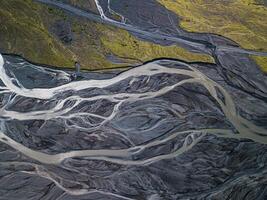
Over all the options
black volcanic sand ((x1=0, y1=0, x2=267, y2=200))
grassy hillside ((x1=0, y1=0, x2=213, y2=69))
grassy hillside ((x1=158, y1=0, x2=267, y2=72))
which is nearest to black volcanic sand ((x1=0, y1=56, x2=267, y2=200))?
black volcanic sand ((x1=0, y1=0, x2=267, y2=200))

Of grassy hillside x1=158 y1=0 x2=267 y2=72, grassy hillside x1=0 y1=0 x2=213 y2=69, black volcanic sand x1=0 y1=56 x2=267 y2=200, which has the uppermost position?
grassy hillside x1=158 y1=0 x2=267 y2=72

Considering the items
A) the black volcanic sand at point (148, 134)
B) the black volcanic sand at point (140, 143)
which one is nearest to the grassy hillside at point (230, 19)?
the black volcanic sand at point (148, 134)

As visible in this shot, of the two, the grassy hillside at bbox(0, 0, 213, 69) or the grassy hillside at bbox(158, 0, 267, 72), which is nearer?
the grassy hillside at bbox(158, 0, 267, 72)

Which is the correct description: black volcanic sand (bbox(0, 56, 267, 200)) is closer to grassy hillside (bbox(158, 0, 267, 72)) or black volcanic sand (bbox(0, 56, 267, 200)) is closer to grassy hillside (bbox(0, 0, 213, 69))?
grassy hillside (bbox(0, 0, 213, 69))

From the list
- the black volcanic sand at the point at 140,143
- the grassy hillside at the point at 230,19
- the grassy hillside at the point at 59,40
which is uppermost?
the grassy hillside at the point at 230,19

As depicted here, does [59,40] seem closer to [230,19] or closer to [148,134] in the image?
[148,134]

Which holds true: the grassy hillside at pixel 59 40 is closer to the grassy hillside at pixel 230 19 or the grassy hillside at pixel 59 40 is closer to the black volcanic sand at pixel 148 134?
the black volcanic sand at pixel 148 134

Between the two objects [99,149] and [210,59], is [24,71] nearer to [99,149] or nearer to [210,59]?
[99,149]
